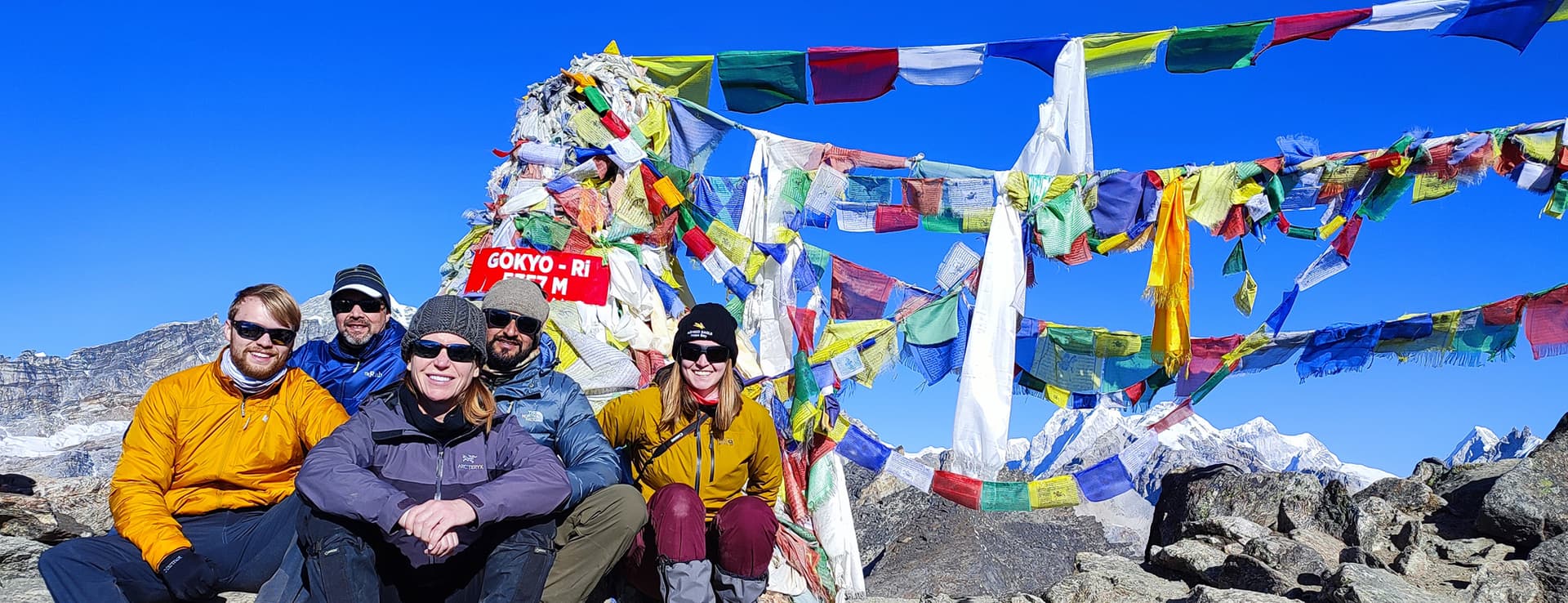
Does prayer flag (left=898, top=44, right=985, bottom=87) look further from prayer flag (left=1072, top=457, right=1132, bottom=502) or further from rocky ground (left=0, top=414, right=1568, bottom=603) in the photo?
rocky ground (left=0, top=414, right=1568, bottom=603)

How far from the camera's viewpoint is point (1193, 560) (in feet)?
21.4

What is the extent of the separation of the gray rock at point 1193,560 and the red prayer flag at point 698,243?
12.1ft

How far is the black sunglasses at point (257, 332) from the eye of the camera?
390 centimetres

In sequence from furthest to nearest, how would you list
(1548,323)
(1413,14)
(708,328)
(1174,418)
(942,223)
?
(1174,418)
(942,223)
(1548,323)
(1413,14)
(708,328)

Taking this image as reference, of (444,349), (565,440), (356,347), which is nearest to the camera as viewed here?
(444,349)

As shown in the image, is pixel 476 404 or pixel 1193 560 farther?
pixel 1193 560

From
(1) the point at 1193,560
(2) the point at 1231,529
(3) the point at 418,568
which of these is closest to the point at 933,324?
(1) the point at 1193,560

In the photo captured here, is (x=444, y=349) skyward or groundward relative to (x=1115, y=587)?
skyward

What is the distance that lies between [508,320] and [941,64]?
4.29 meters

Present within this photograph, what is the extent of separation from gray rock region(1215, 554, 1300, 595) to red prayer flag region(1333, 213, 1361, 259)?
2.28 m

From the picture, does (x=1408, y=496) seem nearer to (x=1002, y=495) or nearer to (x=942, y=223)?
(x=1002, y=495)

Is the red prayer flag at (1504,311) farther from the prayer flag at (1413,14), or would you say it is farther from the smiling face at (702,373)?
the smiling face at (702,373)

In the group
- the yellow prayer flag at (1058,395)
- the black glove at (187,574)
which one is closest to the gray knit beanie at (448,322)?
the black glove at (187,574)

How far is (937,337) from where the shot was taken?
23.9ft
